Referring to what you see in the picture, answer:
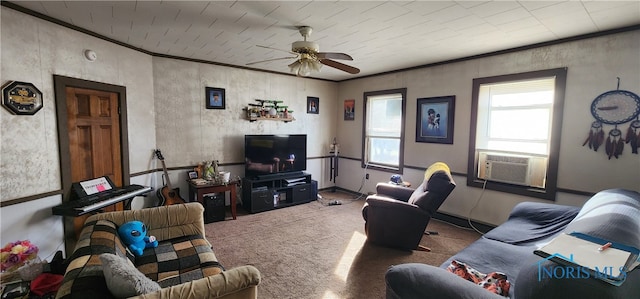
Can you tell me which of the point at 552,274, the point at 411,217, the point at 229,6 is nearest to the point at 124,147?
the point at 229,6

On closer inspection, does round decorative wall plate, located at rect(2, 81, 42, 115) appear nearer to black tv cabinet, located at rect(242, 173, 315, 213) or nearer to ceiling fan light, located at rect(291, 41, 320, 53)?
ceiling fan light, located at rect(291, 41, 320, 53)

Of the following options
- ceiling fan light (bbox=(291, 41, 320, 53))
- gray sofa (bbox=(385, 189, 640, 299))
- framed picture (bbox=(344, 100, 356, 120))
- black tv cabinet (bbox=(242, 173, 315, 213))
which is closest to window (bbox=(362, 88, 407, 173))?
framed picture (bbox=(344, 100, 356, 120))

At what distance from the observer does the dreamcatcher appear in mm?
2547

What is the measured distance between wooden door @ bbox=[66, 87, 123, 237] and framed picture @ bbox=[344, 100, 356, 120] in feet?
12.5

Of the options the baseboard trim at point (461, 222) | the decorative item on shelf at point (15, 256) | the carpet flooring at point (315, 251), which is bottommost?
the carpet flooring at point (315, 251)

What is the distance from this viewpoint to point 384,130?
16.4ft

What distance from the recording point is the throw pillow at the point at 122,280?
4.06 ft

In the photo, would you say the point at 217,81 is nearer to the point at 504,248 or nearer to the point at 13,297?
the point at 13,297

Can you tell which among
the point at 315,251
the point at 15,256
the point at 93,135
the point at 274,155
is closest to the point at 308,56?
the point at 315,251

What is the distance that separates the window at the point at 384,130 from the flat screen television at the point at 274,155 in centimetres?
126

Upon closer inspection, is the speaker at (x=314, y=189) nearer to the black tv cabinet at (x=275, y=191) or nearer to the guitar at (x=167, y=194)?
the black tv cabinet at (x=275, y=191)

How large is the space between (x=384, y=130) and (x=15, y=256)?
468 centimetres

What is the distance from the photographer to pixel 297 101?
5.23 meters

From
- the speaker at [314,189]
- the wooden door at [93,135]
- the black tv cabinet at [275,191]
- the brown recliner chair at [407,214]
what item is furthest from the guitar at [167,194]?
the brown recliner chair at [407,214]
